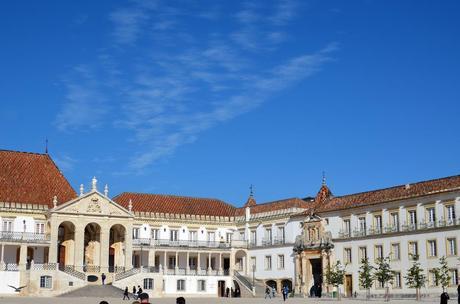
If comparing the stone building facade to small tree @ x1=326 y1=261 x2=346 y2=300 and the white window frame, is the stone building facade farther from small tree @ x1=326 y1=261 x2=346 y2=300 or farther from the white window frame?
small tree @ x1=326 y1=261 x2=346 y2=300

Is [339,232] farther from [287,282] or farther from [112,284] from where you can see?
[112,284]

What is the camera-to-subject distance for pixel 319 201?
7175cm

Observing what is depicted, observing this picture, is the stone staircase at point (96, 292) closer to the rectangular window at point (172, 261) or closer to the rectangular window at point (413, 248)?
the rectangular window at point (172, 261)

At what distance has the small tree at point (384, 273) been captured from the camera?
180 feet

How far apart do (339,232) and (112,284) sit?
63.5 ft

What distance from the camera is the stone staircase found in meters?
57.9

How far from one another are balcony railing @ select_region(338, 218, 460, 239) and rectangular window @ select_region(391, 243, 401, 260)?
1.07 metres

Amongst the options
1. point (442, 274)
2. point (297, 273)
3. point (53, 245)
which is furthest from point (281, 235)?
point (442, 274)

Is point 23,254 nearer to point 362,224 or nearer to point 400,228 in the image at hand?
point 362,224

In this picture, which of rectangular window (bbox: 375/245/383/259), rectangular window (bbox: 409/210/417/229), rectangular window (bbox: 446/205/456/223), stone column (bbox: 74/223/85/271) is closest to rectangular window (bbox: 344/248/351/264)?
rectangular window (bbox: 375/245/383/259)

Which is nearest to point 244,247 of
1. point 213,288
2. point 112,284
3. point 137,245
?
point 213,288

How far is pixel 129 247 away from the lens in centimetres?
6706

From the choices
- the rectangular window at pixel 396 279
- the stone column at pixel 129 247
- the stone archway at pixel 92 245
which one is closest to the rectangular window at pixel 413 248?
the rectangular window at pixel 396 279

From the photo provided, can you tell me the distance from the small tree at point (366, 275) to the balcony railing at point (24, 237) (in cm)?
2595
